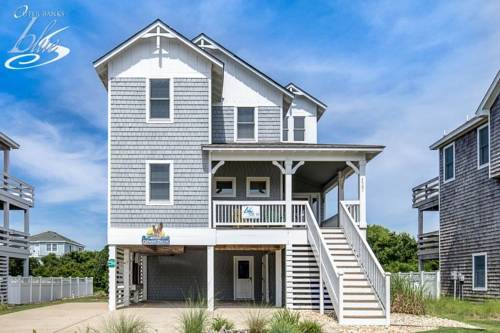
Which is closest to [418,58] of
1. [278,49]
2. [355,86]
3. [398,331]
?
[355,86]

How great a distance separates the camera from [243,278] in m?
23.7

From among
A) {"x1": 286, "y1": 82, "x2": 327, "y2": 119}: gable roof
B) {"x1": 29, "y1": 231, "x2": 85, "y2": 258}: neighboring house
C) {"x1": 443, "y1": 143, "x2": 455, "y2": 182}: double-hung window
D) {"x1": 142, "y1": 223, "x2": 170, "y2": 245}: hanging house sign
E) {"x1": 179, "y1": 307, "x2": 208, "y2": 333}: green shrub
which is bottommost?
{"x1": 29, "y1": 231, "x2": 85, "y2": 258}: neighboring house

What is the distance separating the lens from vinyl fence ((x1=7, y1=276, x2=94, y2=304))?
81.5 feet

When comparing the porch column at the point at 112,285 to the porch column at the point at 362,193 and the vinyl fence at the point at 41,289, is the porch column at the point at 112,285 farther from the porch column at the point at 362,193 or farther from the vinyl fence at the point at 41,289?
the porch column at the point at 362,193

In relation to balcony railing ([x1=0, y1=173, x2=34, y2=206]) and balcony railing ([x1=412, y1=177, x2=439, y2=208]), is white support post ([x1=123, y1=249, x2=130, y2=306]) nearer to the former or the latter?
balcony railing ([x1=0, y1=173, x2=34, y2=206])

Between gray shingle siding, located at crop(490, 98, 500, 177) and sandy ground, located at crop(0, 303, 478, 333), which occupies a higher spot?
gray shingle siding, located at crop(490, 98, 500, 177)

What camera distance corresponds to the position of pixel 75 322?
50.3 feet

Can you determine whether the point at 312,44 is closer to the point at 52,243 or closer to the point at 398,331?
the point at 398,331

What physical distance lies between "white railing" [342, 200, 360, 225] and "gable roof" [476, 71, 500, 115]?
672 centimetres

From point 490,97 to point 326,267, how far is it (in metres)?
9.93

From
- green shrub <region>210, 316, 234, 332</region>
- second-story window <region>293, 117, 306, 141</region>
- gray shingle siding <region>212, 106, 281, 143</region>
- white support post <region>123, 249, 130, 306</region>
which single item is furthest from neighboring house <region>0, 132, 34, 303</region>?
green shrub <region>210, 316, 234, 332</region>

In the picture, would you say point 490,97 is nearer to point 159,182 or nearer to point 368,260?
point 368,260

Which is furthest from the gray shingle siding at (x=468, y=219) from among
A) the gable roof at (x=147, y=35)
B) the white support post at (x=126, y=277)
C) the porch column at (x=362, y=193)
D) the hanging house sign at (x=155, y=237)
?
the white support post at (x=126, y=277)

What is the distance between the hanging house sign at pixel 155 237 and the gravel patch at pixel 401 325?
5618 mm
